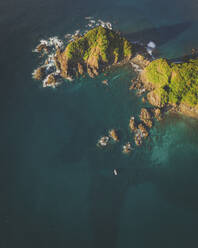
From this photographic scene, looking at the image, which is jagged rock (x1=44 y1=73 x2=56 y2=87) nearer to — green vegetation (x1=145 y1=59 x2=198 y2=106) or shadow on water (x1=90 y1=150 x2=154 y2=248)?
shadow on water (x1=90 y1=150 x2=154 y2=248)

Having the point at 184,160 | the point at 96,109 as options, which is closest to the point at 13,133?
the point at 96,109

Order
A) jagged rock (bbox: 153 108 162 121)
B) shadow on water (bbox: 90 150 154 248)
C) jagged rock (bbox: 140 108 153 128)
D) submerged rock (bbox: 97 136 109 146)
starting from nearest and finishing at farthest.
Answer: shadow on water (bbox: 90 150 154 248)
submerged rock (bbox: 97 136 109 146)
jagged rock (bbox: 140 108 153 128)
jagged rock (bbox: 153 108 162 121)

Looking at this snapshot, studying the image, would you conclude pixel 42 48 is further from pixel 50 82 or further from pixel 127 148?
pixel 127 148

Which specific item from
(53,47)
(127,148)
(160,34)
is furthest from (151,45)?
(127,148)

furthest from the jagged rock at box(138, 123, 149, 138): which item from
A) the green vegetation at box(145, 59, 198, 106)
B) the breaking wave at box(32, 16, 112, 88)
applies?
the breaking wave at box(32, 16, 112, 88)

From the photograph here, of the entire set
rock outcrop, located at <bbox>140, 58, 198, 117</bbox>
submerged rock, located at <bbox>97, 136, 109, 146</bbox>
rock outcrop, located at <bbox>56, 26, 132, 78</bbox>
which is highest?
rock outcrop, located at <bbox>56, 26, 132, 78</bbox>

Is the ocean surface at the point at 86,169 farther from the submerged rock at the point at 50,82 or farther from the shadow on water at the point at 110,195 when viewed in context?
the submerged rock at the point at 50,82

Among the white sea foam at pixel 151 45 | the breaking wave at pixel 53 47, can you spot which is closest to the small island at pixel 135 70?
the breaking wave at pixel 53 47
